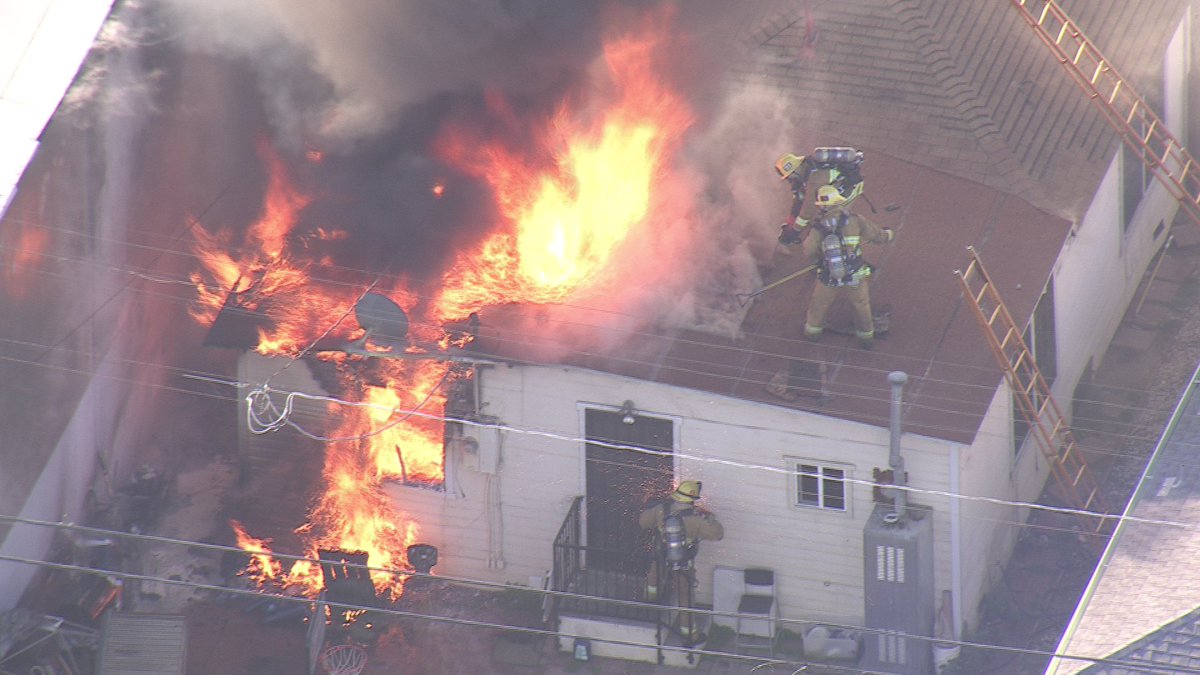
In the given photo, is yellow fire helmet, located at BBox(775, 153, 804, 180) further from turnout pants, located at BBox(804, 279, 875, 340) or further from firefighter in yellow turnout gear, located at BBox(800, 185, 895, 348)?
turnout pants, located at BBox(804, 279, 875, 340)

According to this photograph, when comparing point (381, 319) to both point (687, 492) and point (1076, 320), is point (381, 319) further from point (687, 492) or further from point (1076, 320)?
point (1076, 320)

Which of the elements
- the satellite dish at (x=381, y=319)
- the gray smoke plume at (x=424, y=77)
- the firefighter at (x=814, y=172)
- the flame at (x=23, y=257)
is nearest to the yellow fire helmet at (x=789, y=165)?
the firefighter at (x=814, y=172)

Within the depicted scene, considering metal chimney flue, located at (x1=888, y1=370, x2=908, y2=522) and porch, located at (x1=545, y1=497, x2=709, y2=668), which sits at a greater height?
metal chimney flue, located at (x1=888, y1=370, x2=908, y2=522)

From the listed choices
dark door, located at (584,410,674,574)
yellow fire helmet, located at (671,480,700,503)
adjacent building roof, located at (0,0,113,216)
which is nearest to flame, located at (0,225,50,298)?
adjacent building roof, located at (0,0,113,216)

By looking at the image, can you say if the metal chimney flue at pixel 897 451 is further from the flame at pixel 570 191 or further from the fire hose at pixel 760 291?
the flame at pixel 570 191

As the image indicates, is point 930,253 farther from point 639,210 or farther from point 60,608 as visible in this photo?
point 60,608

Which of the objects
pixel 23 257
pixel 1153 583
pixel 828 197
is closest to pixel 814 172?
pixel 828 197
